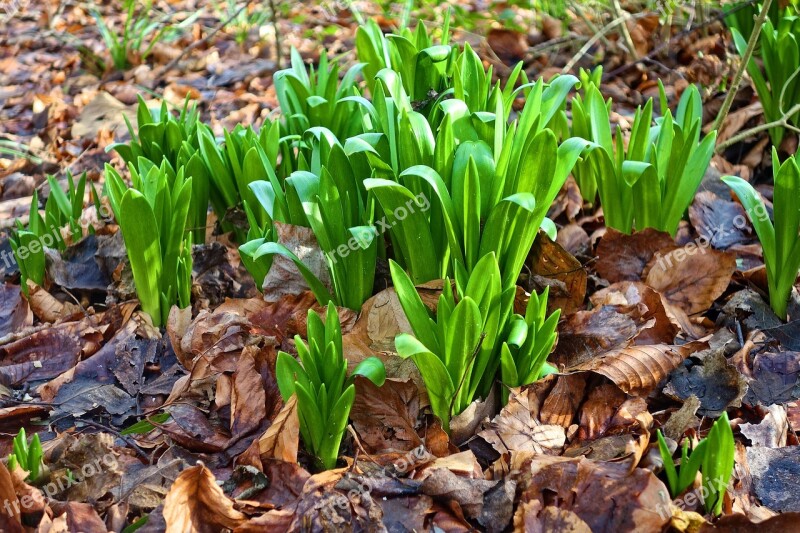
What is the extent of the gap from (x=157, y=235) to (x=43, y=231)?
0.64 m

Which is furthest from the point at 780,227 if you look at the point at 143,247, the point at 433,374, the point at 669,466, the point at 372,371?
the point at 143,247

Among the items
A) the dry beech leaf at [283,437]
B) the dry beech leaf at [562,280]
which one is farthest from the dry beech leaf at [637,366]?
the dry beech leaf at [283,437]

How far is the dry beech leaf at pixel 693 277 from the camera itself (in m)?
2.18

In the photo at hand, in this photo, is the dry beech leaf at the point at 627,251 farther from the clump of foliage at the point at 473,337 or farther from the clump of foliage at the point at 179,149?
the clump of foliage at the point at 179,149

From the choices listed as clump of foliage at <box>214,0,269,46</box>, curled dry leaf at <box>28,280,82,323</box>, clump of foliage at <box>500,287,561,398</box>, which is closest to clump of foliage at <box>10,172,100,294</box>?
curled dry leaf at <box>28,280,82,323</box>

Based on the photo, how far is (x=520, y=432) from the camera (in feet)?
5.67

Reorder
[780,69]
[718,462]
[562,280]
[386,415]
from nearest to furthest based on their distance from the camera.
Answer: [718,462]
[386,415]
[562,280]
[780,69]

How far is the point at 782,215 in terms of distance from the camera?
1.95m

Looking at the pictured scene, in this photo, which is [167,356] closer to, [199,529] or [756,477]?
[199,529]

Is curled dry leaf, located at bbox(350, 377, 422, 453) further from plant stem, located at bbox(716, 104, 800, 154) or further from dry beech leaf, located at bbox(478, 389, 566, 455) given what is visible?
plant stem, located at bbox(716, 104, 800, 154)

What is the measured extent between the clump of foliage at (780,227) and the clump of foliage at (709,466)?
704 mm

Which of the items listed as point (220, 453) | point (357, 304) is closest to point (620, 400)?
point (357, 304)

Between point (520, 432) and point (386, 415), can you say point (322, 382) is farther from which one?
point (520, 432)

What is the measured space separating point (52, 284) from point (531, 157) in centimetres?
160
